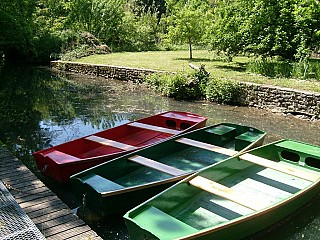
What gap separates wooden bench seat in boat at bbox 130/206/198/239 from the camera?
3.82 m

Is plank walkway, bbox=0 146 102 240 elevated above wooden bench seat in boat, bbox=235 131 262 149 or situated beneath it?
situated beneath

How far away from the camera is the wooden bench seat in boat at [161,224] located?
3.82 meters

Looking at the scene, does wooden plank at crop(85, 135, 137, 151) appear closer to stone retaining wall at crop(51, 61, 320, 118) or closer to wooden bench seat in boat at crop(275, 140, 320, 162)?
wooden bench seat in boat at crop(275, 140, 320, 162)

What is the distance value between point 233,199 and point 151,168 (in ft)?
5.86

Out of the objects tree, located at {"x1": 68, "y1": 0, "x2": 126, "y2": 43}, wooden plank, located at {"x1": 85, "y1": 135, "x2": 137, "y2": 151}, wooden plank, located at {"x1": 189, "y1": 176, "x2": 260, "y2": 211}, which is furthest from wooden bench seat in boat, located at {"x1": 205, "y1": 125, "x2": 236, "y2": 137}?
tree, located at {"x1": 68, "y1": 0, "x2": 126, "y2": 43}

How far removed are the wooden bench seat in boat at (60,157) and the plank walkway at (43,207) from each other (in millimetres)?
447

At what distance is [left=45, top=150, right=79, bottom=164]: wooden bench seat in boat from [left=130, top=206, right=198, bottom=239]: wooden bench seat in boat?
203 cm

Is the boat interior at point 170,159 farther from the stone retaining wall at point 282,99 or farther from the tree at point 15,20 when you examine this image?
the tree at point 15,20

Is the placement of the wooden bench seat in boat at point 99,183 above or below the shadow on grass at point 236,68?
below

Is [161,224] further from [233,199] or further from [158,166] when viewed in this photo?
[158,166]

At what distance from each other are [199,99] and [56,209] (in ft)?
27.6

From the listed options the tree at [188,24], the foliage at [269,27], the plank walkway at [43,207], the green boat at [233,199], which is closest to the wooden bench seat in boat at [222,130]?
the green boat at [233,199]

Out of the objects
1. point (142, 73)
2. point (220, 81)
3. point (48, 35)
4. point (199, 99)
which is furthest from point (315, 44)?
point (48, 35)

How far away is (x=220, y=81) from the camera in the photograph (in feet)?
38.7
